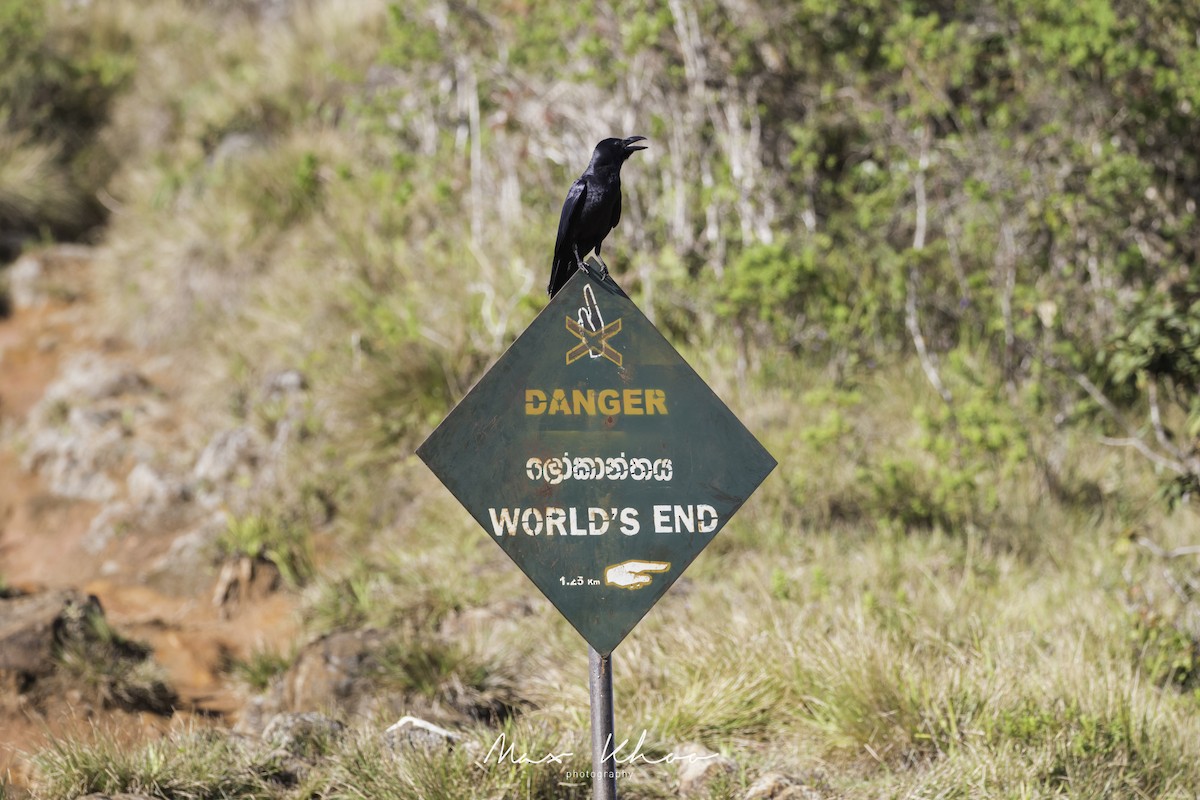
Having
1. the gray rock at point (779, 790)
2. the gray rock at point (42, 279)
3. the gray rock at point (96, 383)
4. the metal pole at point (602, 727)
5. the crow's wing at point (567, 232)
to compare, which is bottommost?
the gray rock at point (779, 790)

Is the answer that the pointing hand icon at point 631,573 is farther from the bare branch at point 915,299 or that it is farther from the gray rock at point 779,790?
the bare branch at point 915,299

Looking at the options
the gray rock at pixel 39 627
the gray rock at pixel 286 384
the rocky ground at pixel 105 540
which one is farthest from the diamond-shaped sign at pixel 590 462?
the gray rock at pixel 286 384

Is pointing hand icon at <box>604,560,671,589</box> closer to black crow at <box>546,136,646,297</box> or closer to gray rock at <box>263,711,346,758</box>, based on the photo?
black crow at <box>546,136,646,297</box>

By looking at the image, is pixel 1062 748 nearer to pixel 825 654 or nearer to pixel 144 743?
pixel 825 654

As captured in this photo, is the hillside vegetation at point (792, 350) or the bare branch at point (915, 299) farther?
the bare branch at point (915, 299)

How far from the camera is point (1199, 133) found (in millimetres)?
6785

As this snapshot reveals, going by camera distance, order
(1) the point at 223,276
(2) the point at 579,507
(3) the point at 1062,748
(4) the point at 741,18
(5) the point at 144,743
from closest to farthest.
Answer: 1. (2) the point at 579,507
2. (3) the point at 1062,748
3. (5) the point at 144,743
4. (4) the point at 741,18
5. (1) the point at 223,276

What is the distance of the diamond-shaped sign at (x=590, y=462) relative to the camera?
2.67 metres

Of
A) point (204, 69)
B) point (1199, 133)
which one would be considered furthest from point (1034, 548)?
point (204, 69)

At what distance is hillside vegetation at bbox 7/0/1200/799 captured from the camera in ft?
12.5

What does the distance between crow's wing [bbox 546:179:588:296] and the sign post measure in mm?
320

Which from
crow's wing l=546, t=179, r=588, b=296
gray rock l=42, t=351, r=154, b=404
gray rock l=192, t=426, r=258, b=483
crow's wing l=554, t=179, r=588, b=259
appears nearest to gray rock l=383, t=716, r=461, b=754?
crow's wing l=546, t=179, r=588, b=296

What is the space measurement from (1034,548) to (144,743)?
411 cm

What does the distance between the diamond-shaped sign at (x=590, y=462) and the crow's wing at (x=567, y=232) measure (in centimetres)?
32
